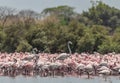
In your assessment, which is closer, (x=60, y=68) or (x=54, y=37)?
(x=60, y=68)

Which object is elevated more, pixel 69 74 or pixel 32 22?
pixel 32 22

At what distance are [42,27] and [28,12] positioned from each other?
26.9 meters

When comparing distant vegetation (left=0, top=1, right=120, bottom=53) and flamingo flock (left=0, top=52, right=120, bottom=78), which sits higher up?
distant vegetation (left=0, top=1, right=120, bottom=53)

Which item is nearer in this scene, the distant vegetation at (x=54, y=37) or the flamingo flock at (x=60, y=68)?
the flamingo flock at (x=60, y=68)

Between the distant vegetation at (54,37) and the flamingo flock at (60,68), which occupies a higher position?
the distant vegetation at (54,37)

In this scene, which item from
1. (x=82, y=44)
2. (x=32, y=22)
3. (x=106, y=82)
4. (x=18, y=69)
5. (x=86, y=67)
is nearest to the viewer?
(x=106, y=82)

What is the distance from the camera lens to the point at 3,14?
6219cm

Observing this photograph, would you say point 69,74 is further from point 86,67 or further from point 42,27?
point 42,27

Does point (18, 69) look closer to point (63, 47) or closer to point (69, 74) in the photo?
point (69, 74)

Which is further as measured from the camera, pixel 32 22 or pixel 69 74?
pixel 32 22

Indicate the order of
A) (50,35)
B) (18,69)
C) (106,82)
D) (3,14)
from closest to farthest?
(106,82)
(18,69)
(50,35)
(3,14)

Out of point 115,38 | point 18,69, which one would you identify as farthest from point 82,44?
point 18,69

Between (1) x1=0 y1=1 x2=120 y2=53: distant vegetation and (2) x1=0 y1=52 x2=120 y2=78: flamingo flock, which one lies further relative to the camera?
(1) x1=0 y1=1 x2=120 y2=53: distant vegetation

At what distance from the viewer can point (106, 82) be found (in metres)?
18.2
